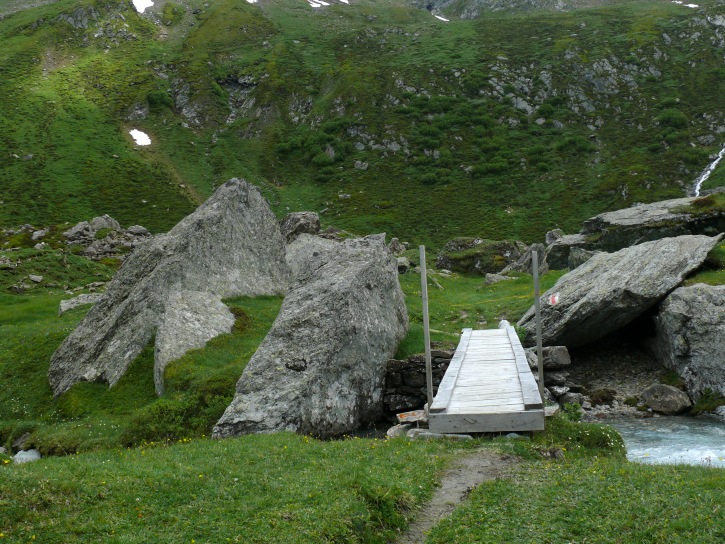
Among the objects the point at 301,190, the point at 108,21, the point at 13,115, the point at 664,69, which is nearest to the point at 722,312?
the point at 301,190

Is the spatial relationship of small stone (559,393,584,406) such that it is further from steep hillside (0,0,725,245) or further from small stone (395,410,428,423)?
steep hillside (0,0,725,245)

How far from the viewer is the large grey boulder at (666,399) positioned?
83.5ft

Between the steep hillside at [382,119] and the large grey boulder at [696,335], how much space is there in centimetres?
6872

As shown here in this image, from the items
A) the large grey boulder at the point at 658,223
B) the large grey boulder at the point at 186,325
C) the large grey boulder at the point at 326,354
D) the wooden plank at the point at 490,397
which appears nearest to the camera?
the wooden plank at the point at 490,397

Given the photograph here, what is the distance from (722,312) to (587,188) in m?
85.2

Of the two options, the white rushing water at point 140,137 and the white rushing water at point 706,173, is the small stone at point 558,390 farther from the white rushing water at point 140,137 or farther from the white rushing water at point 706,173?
the white rushing water at point 140,137

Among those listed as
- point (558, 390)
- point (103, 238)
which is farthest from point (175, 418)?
point (103, 238)

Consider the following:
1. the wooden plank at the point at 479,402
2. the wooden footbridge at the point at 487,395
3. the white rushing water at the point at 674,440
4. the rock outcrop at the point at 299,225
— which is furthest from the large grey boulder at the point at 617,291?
the rock outcrop at the point at 299,225

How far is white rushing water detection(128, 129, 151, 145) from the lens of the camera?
5211 inches

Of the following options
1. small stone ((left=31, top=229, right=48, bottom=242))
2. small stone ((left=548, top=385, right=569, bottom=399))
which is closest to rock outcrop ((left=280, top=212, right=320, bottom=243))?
small stone ((left=31, top=229, right=48, bottom=242))

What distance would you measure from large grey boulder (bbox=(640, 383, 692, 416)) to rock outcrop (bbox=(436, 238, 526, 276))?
36.1m

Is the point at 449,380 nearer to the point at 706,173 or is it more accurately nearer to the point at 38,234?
the point at 38,234

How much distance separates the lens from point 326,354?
22.5m

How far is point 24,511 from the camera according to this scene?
1002 cm
